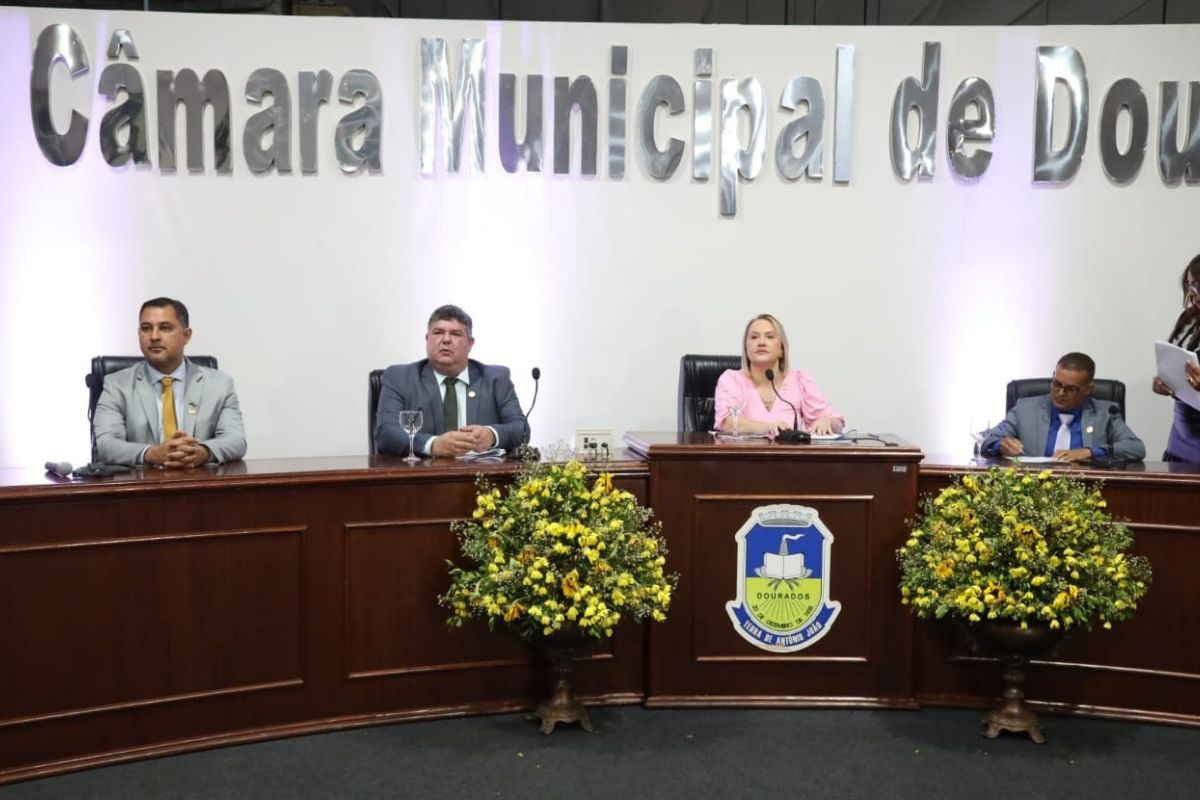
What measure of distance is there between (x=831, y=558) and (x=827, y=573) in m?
0.05

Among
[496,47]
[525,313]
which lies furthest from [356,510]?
[496,47]

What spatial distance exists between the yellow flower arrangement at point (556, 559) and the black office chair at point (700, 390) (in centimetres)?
132

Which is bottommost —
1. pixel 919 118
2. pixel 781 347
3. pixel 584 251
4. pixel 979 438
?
pixel 979 438

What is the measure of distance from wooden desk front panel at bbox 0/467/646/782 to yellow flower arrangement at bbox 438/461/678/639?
18cm

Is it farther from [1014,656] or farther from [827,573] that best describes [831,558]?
[1014,656]

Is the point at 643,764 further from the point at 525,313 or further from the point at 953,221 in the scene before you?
the point at 953,221

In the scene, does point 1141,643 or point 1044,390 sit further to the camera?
point 1044,390

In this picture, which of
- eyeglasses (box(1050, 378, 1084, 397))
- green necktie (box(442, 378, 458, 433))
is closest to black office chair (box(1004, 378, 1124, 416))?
eyeglasses (box(1050, 378, 1084, 397))

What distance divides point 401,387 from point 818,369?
92.5 inches

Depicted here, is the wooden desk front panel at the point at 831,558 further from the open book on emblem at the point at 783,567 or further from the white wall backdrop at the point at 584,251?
the white wall backdrop at the point at 584,251

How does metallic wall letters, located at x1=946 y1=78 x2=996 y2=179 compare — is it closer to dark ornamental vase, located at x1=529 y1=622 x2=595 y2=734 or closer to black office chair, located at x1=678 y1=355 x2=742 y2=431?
black office chair, located at x1=678 y1=355 x2=742 y2=431

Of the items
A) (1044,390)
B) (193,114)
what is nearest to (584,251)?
(193,114)

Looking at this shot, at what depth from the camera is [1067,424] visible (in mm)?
4520

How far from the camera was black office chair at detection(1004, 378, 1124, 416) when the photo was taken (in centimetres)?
493
